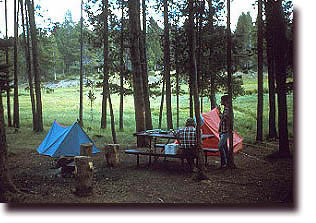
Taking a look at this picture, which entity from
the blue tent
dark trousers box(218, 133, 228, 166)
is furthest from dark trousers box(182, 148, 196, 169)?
the blue tent

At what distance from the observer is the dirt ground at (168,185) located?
431 centimetres

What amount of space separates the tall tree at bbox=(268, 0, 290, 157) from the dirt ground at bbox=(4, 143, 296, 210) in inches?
23.1

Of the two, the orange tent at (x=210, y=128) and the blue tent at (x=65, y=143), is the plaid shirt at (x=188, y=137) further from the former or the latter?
the blue tent at (x=65, y=143)

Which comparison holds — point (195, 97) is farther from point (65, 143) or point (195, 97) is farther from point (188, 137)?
point (65, 143)

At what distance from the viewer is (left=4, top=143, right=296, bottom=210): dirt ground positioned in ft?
14.1

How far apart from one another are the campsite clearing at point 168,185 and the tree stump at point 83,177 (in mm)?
143

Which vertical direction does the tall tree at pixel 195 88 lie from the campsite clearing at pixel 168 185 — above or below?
above

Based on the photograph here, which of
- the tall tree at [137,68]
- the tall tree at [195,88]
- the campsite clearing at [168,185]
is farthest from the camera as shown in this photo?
the tall tree at [137,68]

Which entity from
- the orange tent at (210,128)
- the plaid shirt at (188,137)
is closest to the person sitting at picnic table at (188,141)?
the plaid shirt at (188,137)

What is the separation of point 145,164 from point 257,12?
22.4 ft

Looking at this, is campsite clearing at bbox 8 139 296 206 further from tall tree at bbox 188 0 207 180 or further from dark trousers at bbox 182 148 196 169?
tall tree at bbox 188 0 207 180

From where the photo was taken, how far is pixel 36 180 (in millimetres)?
5785

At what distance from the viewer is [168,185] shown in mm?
5246
